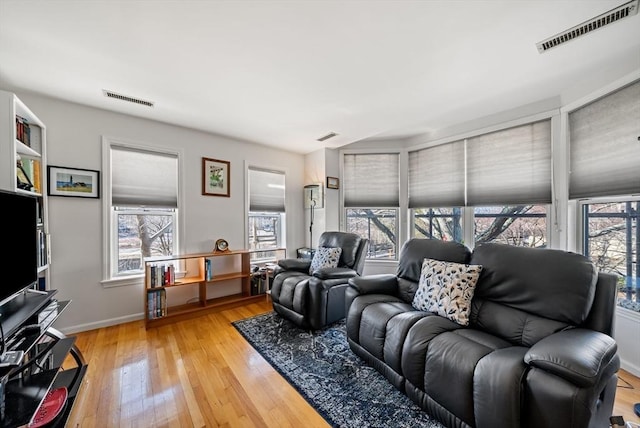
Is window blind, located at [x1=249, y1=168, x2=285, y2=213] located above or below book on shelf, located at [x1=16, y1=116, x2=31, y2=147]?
below

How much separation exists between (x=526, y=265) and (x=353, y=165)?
2.90 metres

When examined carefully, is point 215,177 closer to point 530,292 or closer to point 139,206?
point 139,206

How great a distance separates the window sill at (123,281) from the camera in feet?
8.99

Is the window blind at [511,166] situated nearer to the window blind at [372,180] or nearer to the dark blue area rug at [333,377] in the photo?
the window blind at [372,180]

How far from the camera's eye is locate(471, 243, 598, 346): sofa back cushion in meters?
1.45

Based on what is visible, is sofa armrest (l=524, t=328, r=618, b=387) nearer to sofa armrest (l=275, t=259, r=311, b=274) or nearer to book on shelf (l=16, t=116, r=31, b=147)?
sofa armrest (l=275, t=259, r=311, b=274)

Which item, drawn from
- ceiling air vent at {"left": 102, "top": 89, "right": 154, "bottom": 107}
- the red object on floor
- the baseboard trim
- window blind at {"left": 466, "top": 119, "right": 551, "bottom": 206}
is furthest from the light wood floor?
ceiling air vent at {"left": 102, "top": 89, "right": 154, "bottom": 107}

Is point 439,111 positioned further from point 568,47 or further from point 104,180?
point 104,180

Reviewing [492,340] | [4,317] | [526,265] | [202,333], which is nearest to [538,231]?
[526,265]

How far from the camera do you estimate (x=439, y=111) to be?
2811 mm

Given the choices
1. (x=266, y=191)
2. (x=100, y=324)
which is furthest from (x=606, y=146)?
(x=100, y=324)

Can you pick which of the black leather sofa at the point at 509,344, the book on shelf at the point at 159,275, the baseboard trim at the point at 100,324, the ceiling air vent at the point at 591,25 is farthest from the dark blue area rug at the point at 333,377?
the ceiling air vent at the point at 591,25

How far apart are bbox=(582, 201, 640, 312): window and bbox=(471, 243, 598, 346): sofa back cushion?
43.4 inches

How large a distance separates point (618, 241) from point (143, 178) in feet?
15.8
